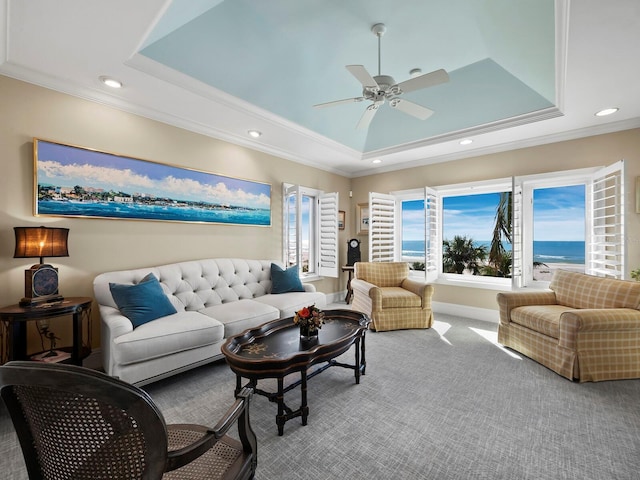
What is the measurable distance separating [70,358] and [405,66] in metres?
4.21

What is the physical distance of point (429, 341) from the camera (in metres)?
3.63

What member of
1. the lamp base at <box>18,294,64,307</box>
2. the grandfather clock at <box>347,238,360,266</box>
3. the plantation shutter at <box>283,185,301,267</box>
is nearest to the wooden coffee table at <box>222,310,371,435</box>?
the lamp base at <box>18,294,64,307</box>

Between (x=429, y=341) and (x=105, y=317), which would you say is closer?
(x=105, y=317)

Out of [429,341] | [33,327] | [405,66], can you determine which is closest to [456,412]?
[429,341]

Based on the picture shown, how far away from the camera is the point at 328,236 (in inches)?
204

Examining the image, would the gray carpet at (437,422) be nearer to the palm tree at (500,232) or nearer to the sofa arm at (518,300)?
the sofa arm at (518,300)

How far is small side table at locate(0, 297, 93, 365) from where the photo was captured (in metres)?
2.17

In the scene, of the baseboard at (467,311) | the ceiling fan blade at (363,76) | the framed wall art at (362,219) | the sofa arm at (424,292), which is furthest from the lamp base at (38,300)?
the baseboard at (467,311)

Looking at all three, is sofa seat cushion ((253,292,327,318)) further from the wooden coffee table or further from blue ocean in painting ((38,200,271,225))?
blue ocean in painting ((38,200,271,225))

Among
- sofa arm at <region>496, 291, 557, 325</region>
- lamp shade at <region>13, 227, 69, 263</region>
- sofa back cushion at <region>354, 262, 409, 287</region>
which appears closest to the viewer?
lamp shade at <region>13, 227, 69, 263</region>

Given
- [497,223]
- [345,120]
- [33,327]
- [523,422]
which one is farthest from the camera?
[497,223]

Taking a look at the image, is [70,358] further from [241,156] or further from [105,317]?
[241,156]

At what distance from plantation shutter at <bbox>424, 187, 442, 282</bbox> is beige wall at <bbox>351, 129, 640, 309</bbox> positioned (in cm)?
31

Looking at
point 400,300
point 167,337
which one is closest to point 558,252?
point 400,300
